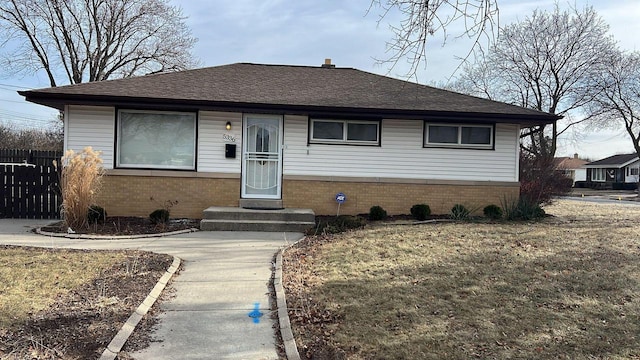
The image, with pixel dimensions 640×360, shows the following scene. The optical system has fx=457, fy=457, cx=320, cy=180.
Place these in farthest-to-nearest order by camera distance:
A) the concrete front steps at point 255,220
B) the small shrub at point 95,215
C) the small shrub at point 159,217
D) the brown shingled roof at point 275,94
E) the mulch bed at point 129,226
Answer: the brown shingled roof at point 275,94 < the small shrub at point 159,217 < the concrete front steps at point 255,220 < the small shrub at point 95,215 < the mulch bed at point 129,226

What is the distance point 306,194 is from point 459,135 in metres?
4.47

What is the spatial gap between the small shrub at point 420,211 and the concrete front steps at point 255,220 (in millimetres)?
2694

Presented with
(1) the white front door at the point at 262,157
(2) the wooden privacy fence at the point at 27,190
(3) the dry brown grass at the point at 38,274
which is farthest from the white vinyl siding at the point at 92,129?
(3) the dry brown grass at the point at 38,274

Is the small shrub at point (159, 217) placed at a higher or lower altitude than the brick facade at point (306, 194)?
lower

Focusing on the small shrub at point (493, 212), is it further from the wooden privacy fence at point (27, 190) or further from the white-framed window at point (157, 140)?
the wooden privacy fence at point (27, 190)

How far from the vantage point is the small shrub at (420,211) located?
11523 mm

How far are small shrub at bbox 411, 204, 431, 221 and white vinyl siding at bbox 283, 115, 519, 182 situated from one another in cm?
102

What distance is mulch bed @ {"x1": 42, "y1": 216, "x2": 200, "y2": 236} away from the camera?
9.79 meters

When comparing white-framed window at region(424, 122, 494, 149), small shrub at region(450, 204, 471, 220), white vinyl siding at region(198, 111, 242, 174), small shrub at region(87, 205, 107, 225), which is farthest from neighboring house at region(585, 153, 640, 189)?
small shrub at region(87, 205, 107, 225)

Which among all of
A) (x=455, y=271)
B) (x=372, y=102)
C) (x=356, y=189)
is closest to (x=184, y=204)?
(x=356, y=189)

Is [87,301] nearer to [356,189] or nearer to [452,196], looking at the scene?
[356,189]

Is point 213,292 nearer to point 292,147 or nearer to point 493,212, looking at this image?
point 292,147

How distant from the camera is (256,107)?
37.6 ft

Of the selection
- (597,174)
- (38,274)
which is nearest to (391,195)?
(38,274)
